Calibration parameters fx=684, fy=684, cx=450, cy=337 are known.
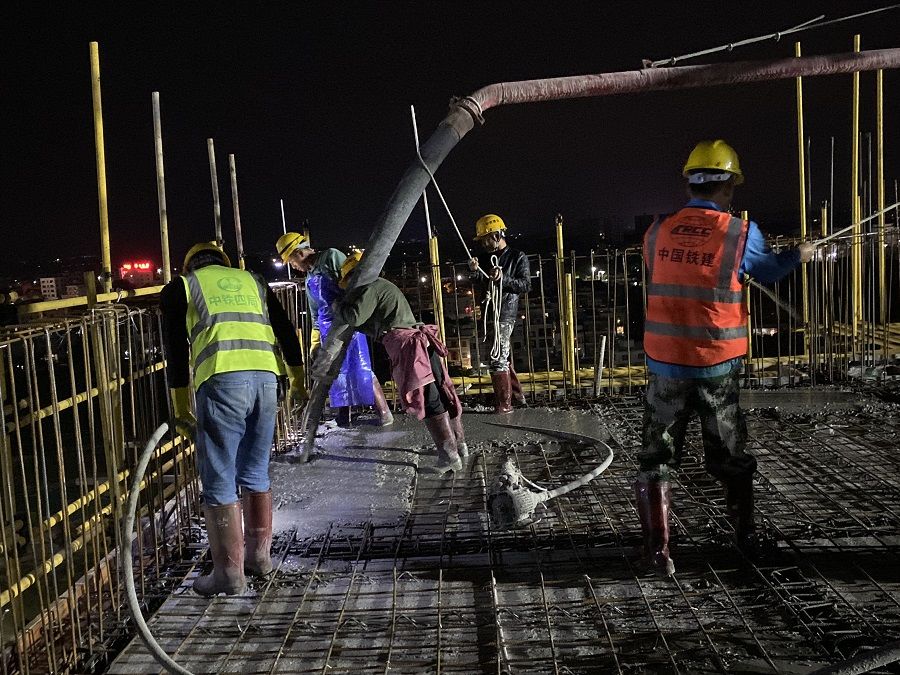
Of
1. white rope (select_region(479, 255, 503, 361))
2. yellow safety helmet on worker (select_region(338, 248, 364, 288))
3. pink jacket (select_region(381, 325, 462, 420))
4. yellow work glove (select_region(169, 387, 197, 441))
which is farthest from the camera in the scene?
white rope (select_region(479, 255, 503, 361))

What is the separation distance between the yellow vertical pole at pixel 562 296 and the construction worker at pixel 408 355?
2.68 meters

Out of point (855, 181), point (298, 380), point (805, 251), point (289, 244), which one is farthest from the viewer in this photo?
point (855, 181)

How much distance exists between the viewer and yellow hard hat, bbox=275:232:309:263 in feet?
21.4

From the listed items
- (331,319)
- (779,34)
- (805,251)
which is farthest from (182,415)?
(779,34)

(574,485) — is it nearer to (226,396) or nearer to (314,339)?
(226,396)

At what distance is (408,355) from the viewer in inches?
209

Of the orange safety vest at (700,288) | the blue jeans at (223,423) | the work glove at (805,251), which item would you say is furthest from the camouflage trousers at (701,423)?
the blue jeans at (223,423)

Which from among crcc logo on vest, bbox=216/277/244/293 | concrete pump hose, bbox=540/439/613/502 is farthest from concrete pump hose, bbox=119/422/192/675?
concrete pump hose, bbox=540/439/613/502

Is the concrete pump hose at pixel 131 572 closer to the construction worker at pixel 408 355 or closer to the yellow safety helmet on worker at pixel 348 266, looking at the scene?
the construction worker at pixel 408 355

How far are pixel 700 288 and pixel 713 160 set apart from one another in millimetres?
671

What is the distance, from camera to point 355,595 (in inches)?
138

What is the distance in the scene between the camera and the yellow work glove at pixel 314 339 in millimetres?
7008

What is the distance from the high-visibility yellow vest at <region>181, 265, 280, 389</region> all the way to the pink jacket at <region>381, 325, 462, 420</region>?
1636 millimetres

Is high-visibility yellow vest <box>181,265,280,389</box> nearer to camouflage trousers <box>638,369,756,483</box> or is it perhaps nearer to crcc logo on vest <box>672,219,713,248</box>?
camouflage trousers <box>638,369,756,483</box>
